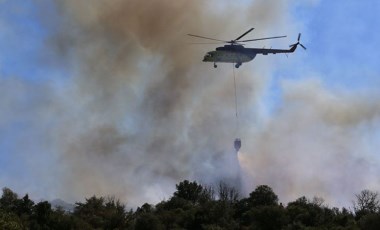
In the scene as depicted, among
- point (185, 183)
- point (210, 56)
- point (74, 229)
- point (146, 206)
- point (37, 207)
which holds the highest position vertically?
point (210, 56)

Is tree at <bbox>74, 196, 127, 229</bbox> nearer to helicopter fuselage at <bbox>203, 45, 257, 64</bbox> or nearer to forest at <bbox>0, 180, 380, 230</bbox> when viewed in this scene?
forest at <bbox>0, 180, 380, 230</bbox>

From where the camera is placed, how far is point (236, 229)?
4018 inches

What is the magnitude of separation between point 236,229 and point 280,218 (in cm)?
960

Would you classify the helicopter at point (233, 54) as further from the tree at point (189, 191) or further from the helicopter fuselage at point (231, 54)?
the tree at point (189, 191)

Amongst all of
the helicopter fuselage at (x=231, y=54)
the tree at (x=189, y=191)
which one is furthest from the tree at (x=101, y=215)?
the helicopter fuselage at (x=231, y=54)

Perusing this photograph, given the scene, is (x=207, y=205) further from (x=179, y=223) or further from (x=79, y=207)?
(x=79, y=207)

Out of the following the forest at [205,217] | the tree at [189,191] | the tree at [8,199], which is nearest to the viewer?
the forest at [205,217]

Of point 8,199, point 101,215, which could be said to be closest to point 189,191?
point 101,215

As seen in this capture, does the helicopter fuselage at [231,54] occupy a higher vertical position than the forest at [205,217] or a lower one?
higher

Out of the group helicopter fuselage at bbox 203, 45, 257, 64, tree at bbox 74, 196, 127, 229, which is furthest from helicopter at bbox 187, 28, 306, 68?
tree at bbox 74, 196, 127, 229

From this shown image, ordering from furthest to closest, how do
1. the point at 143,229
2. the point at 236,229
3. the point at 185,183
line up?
the point at 185,183
the point at 236,229
the point at 143,229

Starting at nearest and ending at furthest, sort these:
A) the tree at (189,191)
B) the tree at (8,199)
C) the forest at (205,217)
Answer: the forest at (205,217) → the tree at (8,199) → the tree at (189,191)

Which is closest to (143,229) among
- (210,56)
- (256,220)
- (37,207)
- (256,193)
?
(256,220)

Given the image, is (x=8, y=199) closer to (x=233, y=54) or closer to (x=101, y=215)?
(x=101, y=215)
